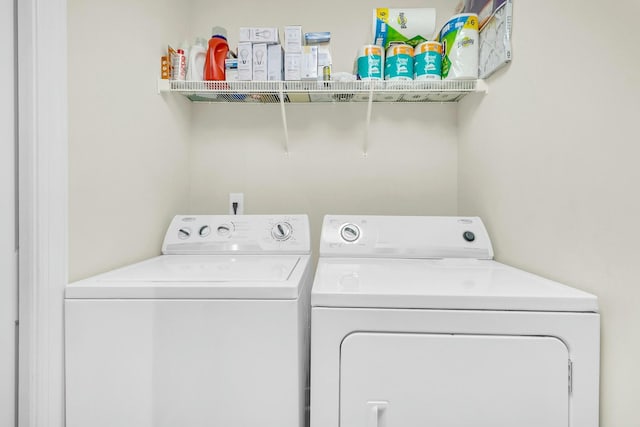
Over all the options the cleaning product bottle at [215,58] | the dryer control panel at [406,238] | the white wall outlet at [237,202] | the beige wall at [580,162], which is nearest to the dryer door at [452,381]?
the beige wall at [580,162]

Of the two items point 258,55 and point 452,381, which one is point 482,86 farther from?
point 452,381

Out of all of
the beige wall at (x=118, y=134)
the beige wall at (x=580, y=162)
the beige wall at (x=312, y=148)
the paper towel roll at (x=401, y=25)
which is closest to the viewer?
the beige wall at (x=580, y=162)

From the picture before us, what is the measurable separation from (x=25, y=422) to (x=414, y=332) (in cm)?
111

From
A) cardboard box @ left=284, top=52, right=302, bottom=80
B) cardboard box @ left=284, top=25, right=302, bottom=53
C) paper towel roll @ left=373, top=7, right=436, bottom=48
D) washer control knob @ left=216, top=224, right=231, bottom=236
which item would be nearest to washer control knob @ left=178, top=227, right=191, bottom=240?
washer control knob @ left=216, top=224, right=231, bottom=236

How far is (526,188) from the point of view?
127 cm

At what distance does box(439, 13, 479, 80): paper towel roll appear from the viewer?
1.54 meters

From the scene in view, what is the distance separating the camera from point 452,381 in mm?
877

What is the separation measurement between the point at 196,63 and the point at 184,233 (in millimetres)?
845

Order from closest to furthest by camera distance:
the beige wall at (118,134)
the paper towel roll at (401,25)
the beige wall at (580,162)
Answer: the beige wall at (580,162) → the beige wall at (118,134) → the paper towel roll at (401,25)

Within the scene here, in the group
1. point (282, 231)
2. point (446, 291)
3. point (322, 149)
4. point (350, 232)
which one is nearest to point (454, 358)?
point (446, 291)

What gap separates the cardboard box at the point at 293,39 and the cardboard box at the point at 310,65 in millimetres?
43

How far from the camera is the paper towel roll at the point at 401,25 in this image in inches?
64.7

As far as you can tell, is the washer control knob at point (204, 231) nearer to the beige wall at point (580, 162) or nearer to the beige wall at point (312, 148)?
the beige wall at point (312, 148)

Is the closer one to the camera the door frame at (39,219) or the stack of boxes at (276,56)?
the door frame at (39,219)
